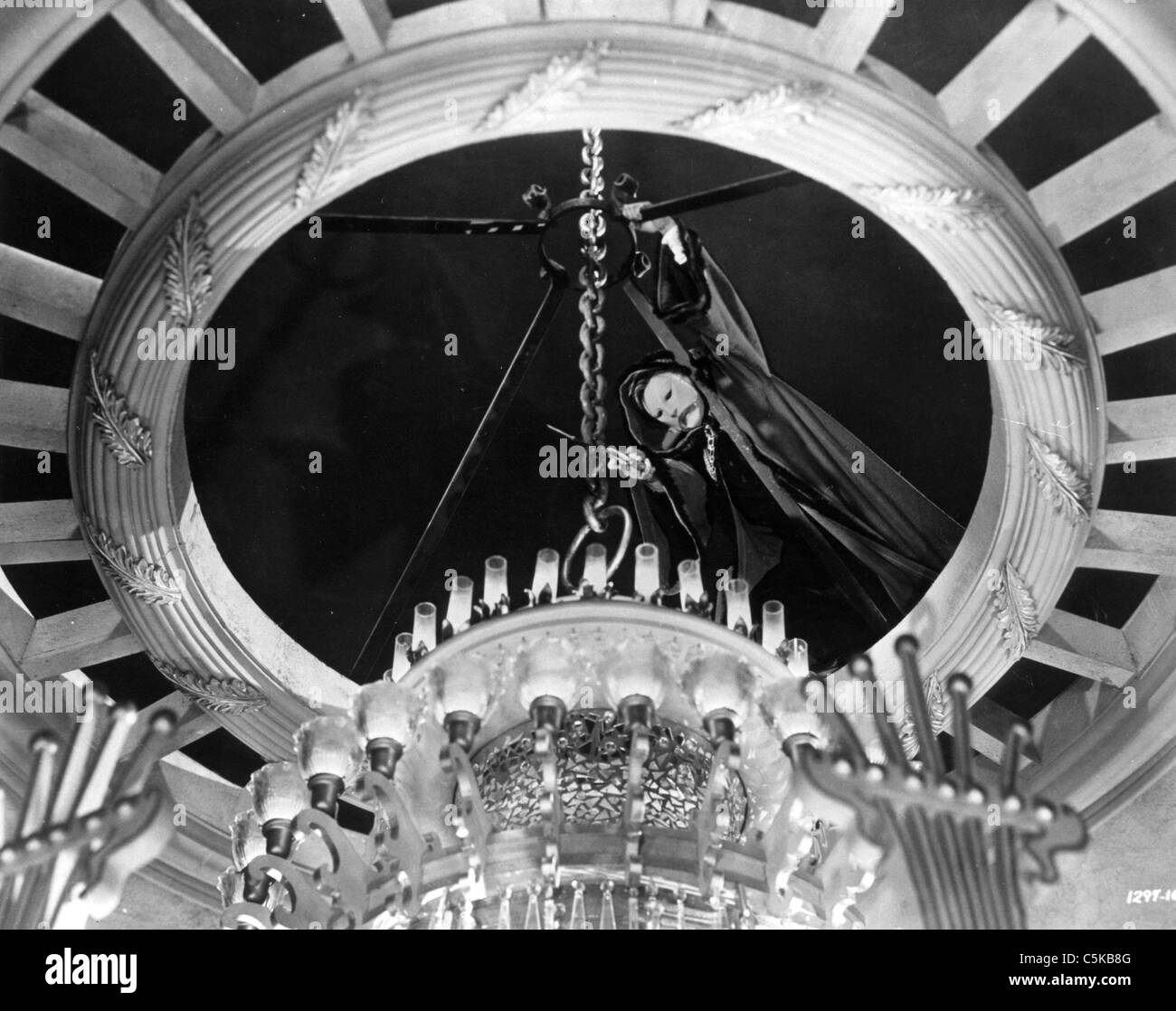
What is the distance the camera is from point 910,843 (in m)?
4.93

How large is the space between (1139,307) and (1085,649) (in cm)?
153

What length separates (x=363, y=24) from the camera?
6168 mm

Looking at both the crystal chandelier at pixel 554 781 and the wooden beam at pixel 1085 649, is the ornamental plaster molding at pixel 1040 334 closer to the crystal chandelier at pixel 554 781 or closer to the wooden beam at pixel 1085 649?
the wooden beam at pixel 1085 649

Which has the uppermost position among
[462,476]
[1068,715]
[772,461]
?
[462,476]

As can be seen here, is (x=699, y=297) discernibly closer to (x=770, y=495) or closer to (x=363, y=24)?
(x=770, y=495)

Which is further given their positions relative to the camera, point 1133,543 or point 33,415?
point 1133,543

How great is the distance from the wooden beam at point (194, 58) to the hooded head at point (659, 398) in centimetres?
194

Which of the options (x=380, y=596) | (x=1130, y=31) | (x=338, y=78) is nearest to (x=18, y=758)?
(x=380, y=596)

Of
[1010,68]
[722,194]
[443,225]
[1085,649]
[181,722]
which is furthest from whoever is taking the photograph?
[181,722]

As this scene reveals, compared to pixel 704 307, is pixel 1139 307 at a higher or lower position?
lower

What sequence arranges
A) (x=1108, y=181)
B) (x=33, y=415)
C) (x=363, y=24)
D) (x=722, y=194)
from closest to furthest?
1. (x=363, y=24)
2. (x=1108, y=181)
3. (x=33, y=415)
4. (x=722, y=194)

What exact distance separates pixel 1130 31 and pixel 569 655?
9.44ft

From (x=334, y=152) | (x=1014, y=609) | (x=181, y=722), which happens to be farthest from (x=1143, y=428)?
(x=181, y=722)
